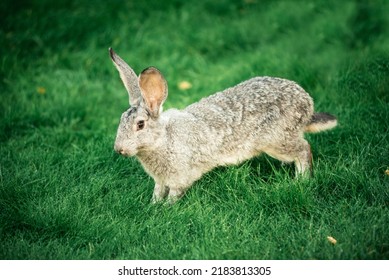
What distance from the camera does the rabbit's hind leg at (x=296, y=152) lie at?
495cm

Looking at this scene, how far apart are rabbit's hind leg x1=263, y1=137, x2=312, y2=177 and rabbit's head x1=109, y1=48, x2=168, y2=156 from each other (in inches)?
41.7

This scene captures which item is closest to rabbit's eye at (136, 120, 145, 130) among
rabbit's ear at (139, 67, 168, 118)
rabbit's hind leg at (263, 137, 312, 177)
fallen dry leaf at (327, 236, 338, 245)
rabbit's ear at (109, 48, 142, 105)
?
rabbit's ear at (139, 67, 168, 118)

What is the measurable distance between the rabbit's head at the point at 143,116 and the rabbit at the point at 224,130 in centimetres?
1

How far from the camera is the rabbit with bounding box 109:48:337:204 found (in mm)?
4746

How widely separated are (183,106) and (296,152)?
6.32ft

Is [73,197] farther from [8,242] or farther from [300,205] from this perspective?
[300,205]

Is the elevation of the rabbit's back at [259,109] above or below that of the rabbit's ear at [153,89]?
below

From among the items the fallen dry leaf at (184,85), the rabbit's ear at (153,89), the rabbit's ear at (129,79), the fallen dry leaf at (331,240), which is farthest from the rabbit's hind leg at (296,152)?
the fallen dry leaf at (184,85)

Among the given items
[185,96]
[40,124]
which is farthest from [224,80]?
[40,124]

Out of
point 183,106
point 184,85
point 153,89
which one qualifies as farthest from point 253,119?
point 184,85

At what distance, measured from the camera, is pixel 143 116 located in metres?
4.52

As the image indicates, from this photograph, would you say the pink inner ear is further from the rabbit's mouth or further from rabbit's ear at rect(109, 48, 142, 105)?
the rabbit's mouth

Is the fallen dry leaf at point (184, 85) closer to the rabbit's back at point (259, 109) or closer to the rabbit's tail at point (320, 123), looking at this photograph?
the rabbit's back at point (259, 109)

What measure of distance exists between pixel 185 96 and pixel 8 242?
10.7ft
